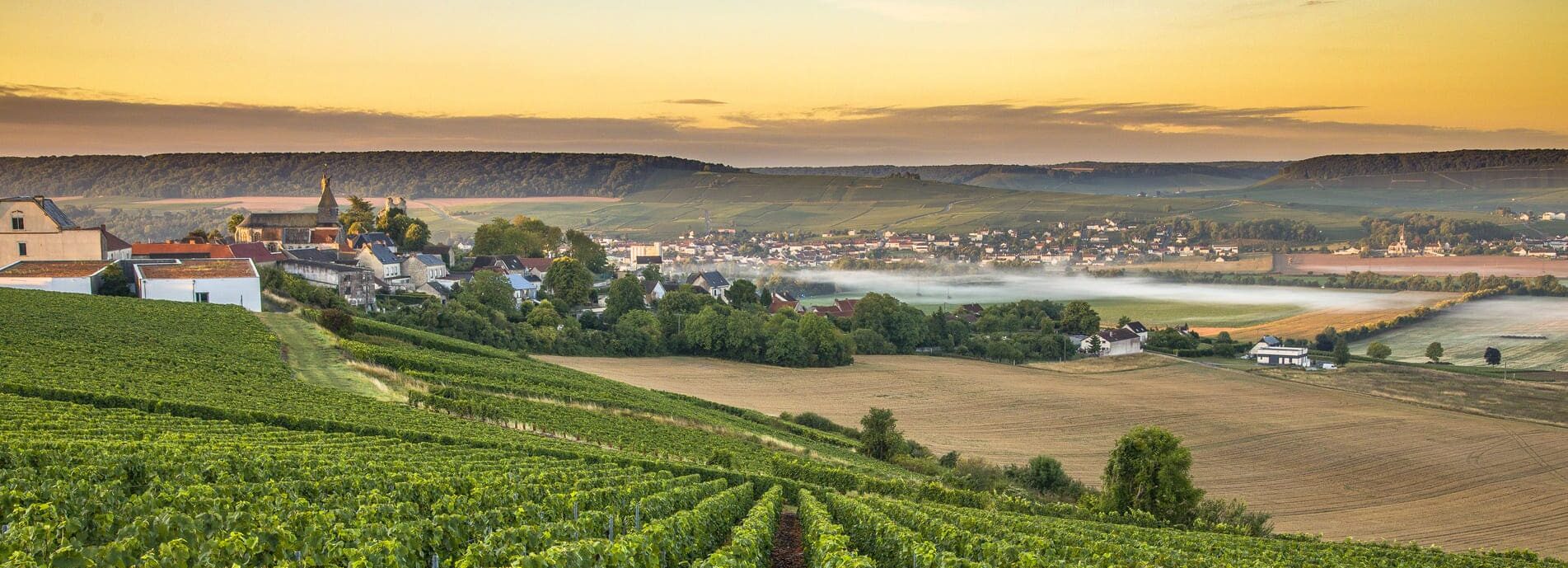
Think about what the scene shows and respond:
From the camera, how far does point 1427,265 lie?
133m

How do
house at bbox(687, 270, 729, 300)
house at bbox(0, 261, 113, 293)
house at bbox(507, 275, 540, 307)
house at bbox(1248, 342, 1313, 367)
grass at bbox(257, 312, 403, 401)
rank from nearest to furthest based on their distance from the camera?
grass at bbox(257, 312, 403, 401) < house at bbox(0, 261, 113, 293) < house at bbox(1248, 342, 1313, 367) < house at bbox(507, 275, 540, 307) < house at bbox(687, 270, 729, 300)

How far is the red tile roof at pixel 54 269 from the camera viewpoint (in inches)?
1826

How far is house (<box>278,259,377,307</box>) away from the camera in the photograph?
211 feet

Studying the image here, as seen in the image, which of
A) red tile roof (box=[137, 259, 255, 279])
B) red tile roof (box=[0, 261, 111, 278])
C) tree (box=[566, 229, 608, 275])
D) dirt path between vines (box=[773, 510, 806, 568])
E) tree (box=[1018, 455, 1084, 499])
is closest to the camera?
dirt path between vines (box=[773, 510, 806, 568])

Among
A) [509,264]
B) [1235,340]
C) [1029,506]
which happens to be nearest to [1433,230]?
[1235,340]

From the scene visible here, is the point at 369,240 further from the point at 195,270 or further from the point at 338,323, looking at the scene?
the point at 338,323

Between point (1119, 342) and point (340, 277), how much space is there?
5232 centimetres

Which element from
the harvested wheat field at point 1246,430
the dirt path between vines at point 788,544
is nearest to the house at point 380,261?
the harvested wheat field at point 1246,430

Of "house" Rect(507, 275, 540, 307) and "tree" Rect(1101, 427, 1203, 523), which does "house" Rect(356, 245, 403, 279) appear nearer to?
"house" Rect(507, 275, 540, 307)

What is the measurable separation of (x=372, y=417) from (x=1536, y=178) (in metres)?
228

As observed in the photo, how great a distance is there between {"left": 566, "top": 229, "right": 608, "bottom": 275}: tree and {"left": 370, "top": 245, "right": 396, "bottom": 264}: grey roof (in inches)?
1047

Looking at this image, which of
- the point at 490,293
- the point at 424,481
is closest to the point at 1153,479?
the point at 424,481

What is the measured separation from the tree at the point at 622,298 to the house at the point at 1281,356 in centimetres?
4123

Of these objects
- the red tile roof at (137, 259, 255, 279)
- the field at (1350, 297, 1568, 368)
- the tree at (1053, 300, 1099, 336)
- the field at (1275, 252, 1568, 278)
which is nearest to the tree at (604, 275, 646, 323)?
the red tile roof at (137, 259, 255, 279)
